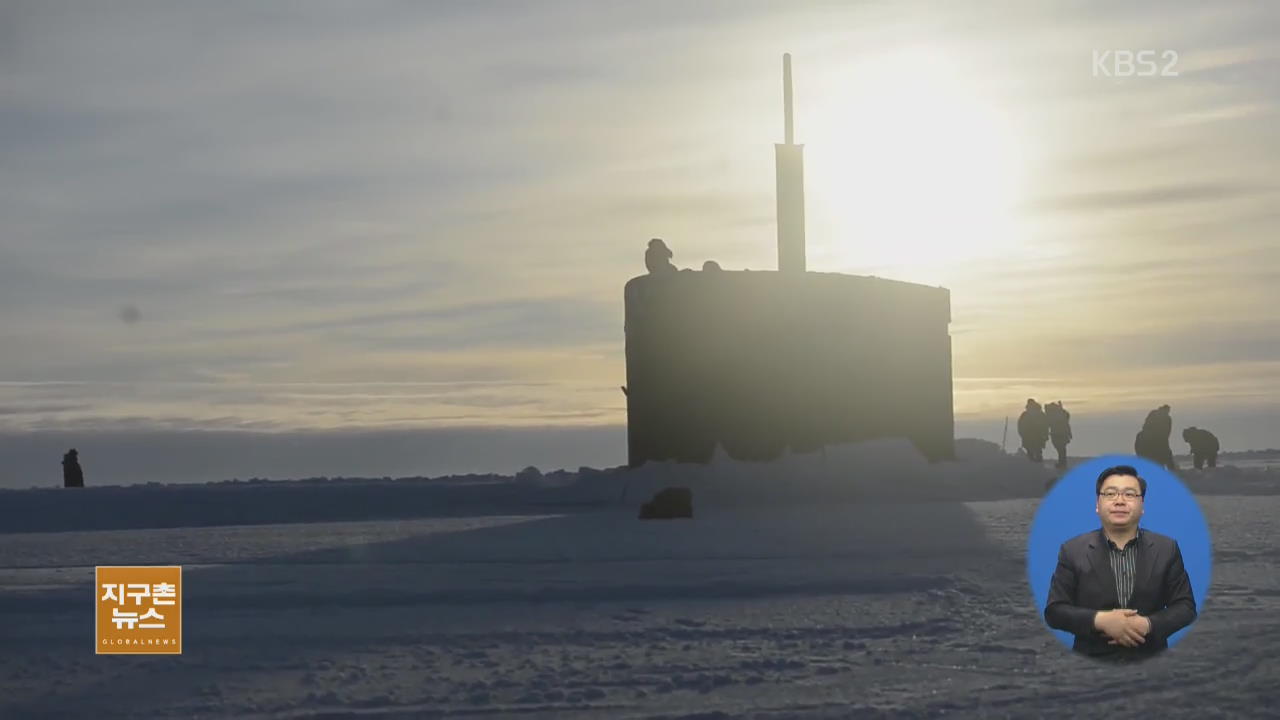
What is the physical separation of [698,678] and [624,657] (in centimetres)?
66

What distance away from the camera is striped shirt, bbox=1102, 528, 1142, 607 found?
4102 millimetres

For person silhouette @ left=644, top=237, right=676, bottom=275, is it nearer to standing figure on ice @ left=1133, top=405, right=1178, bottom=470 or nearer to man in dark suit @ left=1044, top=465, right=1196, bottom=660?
standing figure on ice @ left=1133, top=405, right=1178, bottom=470

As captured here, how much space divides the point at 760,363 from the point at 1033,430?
9644 mm

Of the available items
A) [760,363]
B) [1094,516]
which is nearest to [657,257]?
[760,363]

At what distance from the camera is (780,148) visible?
24.5 meters

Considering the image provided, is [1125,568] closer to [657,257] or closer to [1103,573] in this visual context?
[1103,573]

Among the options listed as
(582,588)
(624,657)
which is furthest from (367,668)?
(582,588)

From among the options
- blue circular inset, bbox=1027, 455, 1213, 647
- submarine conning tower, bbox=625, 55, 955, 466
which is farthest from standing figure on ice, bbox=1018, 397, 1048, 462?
blue circular inset, bbox=1027, 455, 1213, 647

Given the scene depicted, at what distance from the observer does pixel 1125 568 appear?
4.11m

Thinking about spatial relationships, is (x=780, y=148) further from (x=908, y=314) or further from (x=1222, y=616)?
(x=1222, y=616)

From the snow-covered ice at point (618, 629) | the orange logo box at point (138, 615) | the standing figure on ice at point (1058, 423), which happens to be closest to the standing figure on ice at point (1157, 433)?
the standing figure on ice at point (1058, 423)

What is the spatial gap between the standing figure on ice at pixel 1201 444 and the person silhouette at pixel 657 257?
13078mm

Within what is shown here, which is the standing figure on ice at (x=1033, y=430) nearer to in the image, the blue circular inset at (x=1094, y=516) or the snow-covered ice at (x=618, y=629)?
the snow-covered ice at (x=618, y=629)

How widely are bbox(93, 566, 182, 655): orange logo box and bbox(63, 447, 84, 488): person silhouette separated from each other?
76.5 feet
